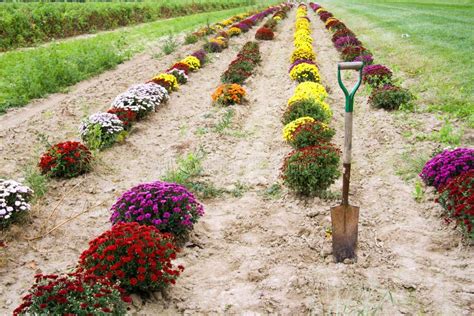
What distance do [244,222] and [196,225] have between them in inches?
24.9

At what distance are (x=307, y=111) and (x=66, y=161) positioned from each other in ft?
15.0

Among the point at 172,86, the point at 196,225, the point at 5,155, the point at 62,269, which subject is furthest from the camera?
the point at 172,86

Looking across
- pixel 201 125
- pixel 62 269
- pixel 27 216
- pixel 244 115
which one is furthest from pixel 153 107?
pixel 62 269

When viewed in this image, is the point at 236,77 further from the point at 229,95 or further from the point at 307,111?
the point at 307,111

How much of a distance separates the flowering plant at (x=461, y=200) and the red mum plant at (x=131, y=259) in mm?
2969

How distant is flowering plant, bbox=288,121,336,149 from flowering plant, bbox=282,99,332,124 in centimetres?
113

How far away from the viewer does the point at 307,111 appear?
8.83 m

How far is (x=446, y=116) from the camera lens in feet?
28.0

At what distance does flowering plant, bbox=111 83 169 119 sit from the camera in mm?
9570

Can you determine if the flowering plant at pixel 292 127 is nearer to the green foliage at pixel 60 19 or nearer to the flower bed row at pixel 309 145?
the flower bed row at pixel 309 145

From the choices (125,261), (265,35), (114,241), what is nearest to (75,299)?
(125,261)

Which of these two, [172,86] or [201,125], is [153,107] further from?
[172,86]

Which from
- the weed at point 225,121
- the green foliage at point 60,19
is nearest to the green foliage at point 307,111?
the weed at point 225,121

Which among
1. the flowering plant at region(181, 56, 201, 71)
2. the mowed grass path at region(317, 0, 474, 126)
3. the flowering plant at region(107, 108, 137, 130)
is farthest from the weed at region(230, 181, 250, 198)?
the flowering plant at region(181, 56, 201, 71)
